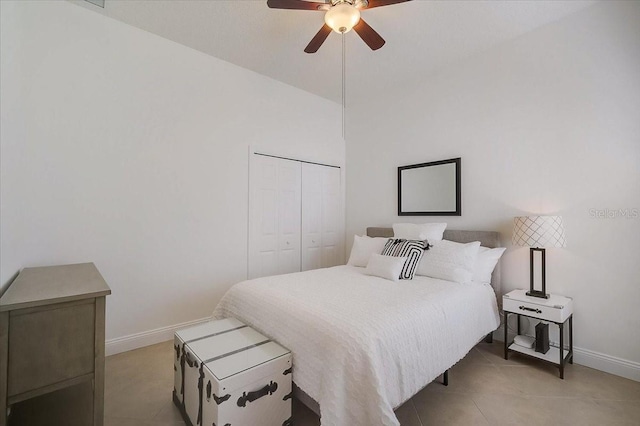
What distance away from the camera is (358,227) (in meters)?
4.22

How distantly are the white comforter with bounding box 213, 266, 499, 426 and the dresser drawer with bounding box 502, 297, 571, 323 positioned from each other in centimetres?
17

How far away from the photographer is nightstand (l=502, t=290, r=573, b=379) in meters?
2.11

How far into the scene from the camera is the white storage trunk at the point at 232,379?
132cm

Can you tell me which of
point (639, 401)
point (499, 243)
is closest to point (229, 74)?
point (499, 243)

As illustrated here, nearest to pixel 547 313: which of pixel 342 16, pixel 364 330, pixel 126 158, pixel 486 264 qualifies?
pixel 486 264

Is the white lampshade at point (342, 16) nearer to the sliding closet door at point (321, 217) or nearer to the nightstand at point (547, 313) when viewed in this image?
the sliding closet door at point (321, 217)

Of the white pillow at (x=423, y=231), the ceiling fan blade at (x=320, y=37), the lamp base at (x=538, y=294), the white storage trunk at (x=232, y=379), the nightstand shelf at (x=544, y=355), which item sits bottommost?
the nightstand shelf at (x=544, y=355)

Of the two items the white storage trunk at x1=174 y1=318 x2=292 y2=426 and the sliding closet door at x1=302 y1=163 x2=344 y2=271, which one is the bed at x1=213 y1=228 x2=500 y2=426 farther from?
the sliding closet door at x1=302 y1=163 x2=344 y2=271

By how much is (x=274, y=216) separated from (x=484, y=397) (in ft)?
8.83

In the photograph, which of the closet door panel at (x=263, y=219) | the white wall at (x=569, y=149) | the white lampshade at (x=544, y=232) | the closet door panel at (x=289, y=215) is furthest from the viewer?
the closet door panel at (x=289, y=215)

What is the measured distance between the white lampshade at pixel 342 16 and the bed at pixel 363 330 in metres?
1.88

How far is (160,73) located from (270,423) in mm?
3114

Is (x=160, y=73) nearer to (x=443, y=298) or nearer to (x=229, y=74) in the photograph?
(x=229, y=74)

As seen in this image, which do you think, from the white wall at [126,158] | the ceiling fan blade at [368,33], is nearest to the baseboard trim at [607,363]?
the ceiling fan blade at [368,33]
